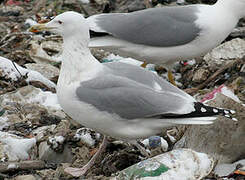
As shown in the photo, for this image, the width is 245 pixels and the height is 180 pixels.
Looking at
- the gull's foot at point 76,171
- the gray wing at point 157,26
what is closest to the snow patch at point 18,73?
the gray wing at point 157,26

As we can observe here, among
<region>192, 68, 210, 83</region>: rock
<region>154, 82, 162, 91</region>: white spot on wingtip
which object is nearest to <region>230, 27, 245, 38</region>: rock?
<region>192, 68, 210, 83</region>: rock

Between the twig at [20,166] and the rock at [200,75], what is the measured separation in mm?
2233

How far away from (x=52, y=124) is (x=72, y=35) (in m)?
1.17

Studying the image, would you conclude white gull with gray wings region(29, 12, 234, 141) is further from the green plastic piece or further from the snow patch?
the snow patch

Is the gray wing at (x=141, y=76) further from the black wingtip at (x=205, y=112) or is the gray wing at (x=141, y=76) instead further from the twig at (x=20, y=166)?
the twig at (x=20, y=166)

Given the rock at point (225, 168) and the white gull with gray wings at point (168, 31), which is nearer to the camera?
the rock at point (225, 168)

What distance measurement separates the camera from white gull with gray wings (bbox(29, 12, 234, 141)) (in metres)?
3.26

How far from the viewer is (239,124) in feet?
11.4

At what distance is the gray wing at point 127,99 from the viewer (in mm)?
3260

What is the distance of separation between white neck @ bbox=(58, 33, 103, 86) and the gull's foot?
61cm

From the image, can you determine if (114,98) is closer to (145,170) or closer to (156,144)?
(145,170)

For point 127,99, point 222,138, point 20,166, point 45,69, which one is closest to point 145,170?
point 127,99

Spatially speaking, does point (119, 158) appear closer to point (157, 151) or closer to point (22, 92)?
point (157, 151)

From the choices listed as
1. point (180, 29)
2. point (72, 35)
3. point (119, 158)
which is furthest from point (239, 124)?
point (180, 29)
